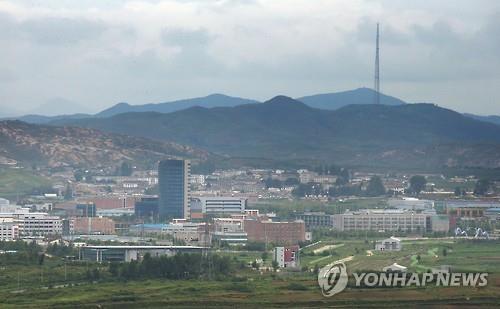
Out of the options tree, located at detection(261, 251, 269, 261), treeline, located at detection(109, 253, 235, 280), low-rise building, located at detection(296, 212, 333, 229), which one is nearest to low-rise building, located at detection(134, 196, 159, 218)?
low-rise building, located at detection(296, 212, 333, 229)

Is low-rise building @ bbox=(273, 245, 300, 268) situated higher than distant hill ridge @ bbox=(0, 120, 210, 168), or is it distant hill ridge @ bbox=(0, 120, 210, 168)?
distant hill ridge @ bbox=(0, 120, 210, 168)

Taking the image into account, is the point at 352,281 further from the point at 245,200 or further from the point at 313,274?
the point at 245,200

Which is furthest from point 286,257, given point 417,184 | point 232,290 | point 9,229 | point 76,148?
point 76,148

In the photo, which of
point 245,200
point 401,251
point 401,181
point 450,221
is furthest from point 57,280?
point 401,181

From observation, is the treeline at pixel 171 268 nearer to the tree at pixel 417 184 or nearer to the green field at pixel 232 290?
the green field at pixel 232 290

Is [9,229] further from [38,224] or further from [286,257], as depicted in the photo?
[286,257]

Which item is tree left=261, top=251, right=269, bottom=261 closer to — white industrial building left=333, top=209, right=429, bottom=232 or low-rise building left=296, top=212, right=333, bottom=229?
white industrial building left=333, top=209, right=429, bottom=232
